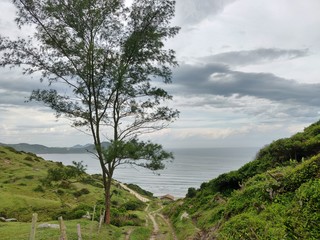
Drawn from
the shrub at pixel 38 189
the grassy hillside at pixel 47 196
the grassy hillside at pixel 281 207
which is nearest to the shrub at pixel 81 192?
the grassy hillside at pixel 47 196

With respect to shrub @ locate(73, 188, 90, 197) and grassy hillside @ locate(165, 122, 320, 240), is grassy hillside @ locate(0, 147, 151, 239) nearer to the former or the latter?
shrub @ locate(73, 188, 90, 197)

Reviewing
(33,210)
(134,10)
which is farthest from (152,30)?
(33,210)

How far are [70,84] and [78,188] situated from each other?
42.7 metres

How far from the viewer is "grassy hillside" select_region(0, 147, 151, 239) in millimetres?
26750

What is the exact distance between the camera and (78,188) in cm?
6512

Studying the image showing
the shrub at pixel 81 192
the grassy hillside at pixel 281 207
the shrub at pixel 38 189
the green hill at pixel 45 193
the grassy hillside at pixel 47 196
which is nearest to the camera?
the grassy hillside at pixel 281 207

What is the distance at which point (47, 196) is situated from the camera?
53000 mm

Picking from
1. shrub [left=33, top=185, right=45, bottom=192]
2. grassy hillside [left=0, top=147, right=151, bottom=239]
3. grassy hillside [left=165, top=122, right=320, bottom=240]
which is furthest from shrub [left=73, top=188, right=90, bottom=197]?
grassy hillside [left=165, top=122, right=320, bottom=240]

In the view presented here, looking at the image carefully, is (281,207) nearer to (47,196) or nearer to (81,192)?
(47,196)

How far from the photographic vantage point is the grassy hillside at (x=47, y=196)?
2675 cm

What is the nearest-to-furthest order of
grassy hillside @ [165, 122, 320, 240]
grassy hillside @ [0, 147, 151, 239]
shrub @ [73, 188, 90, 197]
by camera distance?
grassy hillside @ [165, 122, 320, 240]
grassy hillside @ [0, 147, 151, 239]
shrub @ [73, 188, 90, 197]

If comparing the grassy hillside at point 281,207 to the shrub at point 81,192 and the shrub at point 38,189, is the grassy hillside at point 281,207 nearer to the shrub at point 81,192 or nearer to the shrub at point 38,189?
the shrub at point 38,189

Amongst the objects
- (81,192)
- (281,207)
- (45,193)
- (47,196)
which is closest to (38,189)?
(45,193)

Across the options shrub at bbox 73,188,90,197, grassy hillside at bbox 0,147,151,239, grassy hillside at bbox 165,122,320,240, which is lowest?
shrub at bbox 73,188,90,197
